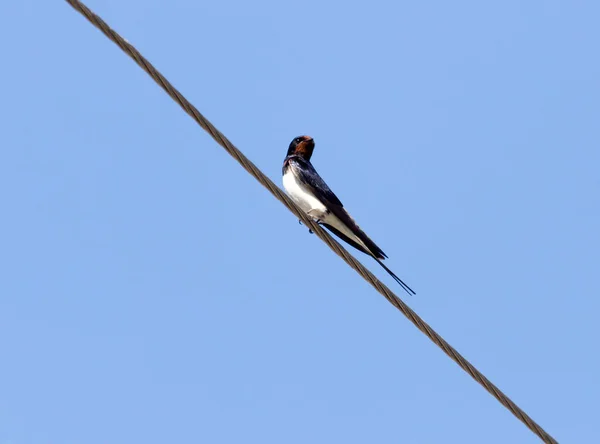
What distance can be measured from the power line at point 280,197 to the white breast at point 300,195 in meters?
3.50

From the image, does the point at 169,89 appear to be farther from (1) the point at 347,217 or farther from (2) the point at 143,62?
(1) the point at 347,217

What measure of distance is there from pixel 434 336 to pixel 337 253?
73cm

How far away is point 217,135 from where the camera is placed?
4.38 metres

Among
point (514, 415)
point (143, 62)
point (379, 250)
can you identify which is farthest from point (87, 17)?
point (379, 250)

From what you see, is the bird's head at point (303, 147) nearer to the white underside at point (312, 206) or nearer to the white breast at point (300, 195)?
the white breast at point (300, 195)

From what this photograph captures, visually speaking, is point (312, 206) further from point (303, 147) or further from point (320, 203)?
point (303, 147)

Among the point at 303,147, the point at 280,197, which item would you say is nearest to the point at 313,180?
the point at 303,147

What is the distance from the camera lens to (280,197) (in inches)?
194

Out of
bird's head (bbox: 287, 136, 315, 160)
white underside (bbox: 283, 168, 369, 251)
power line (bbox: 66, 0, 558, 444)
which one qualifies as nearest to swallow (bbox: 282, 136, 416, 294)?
white underside (bbox: 283, 168, 369, 251)

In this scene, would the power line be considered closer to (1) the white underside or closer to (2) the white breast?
(1) the white underside

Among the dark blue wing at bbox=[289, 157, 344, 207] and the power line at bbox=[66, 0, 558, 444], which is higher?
the dark blue wing at bbox=[289, 157, 344, 207]

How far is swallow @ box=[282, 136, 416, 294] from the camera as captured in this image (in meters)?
8.03

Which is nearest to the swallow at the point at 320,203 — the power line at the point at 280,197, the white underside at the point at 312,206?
the white underside at the point at 312,206

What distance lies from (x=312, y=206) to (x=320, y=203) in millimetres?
68
